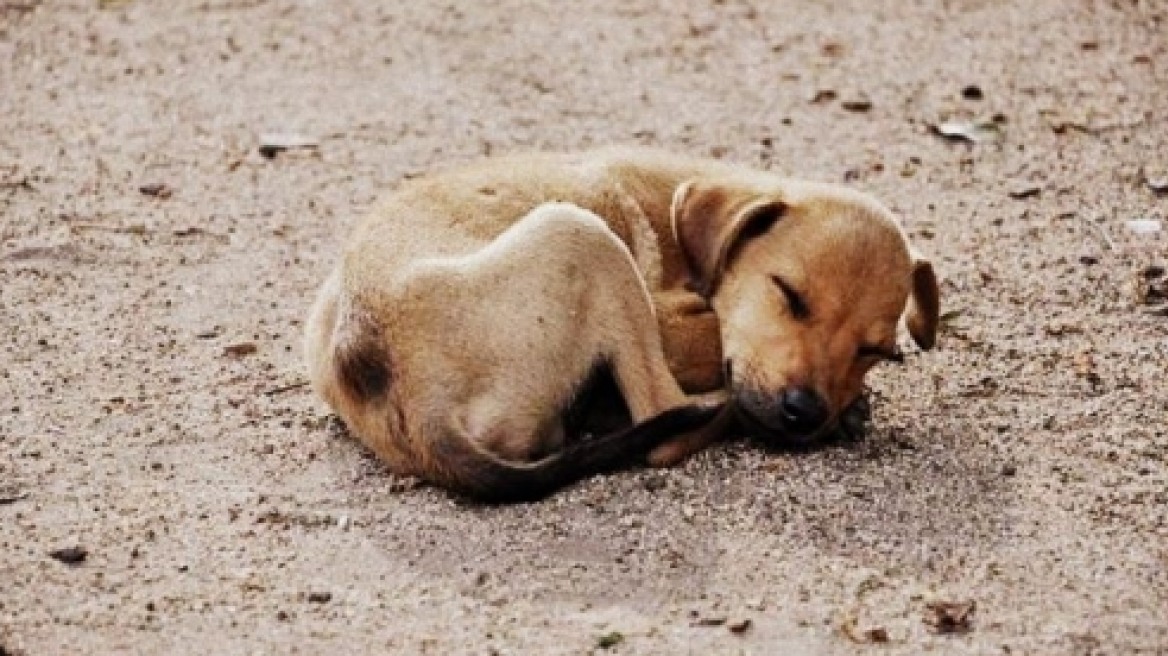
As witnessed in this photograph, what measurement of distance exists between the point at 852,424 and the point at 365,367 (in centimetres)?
143

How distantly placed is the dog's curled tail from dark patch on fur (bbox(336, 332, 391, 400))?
283mm

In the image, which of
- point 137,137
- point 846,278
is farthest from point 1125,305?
point 137,137

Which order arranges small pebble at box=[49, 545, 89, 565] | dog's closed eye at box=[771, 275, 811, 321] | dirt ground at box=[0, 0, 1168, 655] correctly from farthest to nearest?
1. dog's closed eye at box=[771, 275, 811, 321]
2. small pebble at box=[49, 545, 89, 565]
3. dirt ground at box=[0, 0, 1168, 655]

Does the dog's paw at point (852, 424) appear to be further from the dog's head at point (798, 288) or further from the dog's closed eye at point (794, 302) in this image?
the dog's closed eye at point (794, 302)

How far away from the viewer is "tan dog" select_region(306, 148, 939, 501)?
5289mm

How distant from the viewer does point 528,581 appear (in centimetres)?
494

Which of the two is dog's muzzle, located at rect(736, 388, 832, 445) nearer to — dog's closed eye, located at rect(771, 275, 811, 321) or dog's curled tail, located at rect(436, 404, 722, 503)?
dog's curled tail, located at rect(436, 404, 722, 503)

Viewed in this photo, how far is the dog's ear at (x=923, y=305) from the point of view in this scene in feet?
19.3

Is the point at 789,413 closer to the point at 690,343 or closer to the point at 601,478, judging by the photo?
the point at 690,343

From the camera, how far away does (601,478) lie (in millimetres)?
5367

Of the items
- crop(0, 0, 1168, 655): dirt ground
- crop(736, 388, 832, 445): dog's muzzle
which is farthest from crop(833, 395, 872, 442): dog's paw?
crop(736, 388, 832, 445): dog's muzzle

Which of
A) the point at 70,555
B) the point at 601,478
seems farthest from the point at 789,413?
the point at 70,555

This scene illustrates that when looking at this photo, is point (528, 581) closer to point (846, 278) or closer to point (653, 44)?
point (846, 278)

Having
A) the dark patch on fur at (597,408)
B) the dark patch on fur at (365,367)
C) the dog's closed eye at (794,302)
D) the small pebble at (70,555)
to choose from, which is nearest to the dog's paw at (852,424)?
the dog's closed eye at (794,302)
